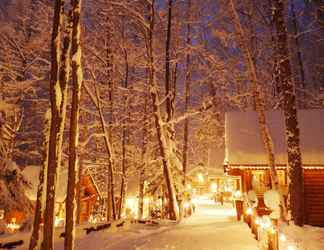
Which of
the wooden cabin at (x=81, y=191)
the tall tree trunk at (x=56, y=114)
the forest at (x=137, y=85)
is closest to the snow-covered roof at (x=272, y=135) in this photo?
the forest at (x=137, y=85)

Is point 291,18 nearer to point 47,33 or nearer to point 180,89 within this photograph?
point 180,89

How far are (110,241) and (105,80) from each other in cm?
1512

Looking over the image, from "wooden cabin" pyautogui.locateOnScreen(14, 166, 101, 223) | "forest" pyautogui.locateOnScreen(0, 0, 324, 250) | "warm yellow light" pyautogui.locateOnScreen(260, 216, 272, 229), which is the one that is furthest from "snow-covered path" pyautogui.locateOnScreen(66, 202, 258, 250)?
"wooden cabin" pyautogui.locateOnScreen(14, 166, 101, 223)

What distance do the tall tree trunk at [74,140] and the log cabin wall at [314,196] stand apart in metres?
11.1

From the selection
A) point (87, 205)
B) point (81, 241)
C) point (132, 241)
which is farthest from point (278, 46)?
point (87, 205)

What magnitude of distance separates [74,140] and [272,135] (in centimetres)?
1141

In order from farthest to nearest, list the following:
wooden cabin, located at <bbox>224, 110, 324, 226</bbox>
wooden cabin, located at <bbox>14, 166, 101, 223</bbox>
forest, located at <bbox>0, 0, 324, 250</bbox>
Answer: wooden cabin, located at <bbox>14, 166, 101, 223</bbox>
wooden cabin, located at <bbox>224, 110, 324, 226</bbox>
forest, located at <bbox>0, 0, 324, 250</bbox>

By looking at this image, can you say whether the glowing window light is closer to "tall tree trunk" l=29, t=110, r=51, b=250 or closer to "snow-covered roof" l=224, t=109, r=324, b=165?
"snow-covered roof" l=224, t=109, r=324, b=165

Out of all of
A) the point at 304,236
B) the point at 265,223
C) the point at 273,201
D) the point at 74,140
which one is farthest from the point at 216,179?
the point at 74,140

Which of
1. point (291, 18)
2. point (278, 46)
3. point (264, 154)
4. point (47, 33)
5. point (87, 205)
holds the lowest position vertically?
point (87, 205)

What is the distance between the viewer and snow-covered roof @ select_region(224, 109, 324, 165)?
17.7m

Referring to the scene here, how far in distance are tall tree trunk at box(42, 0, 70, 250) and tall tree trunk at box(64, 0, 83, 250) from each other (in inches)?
16.5

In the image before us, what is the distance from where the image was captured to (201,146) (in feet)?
134

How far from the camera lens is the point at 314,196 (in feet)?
58.6
